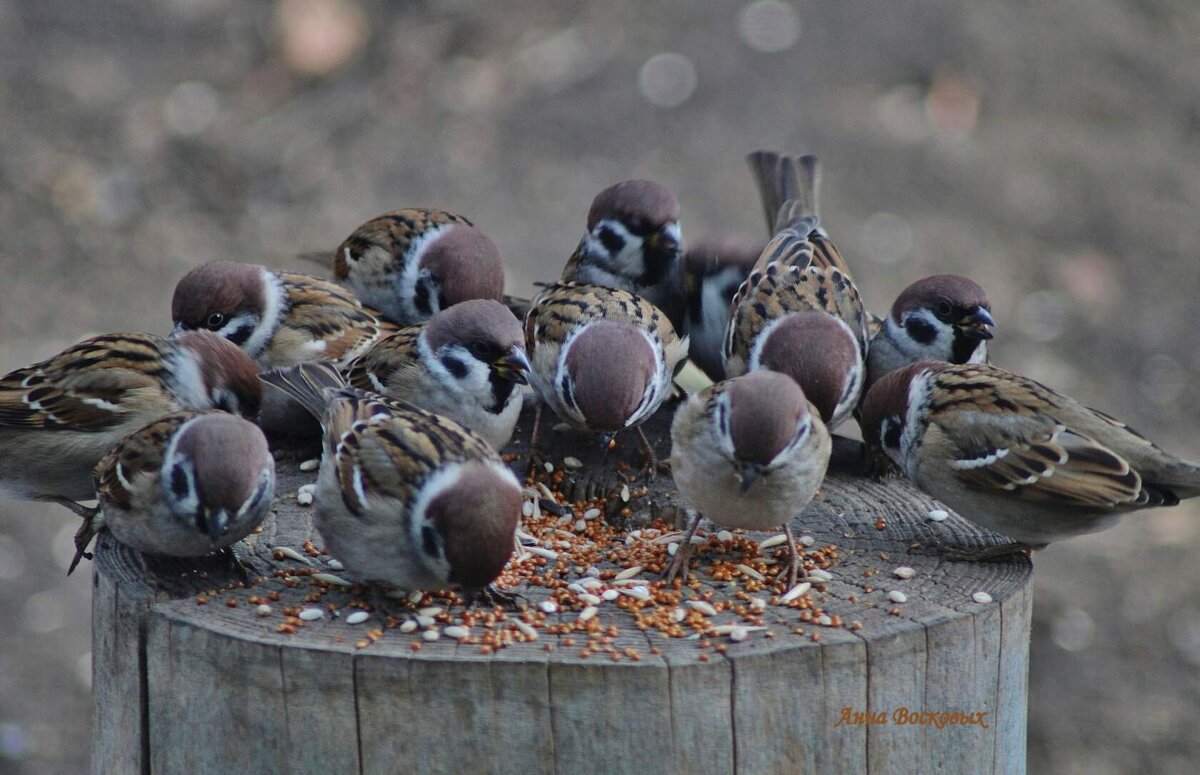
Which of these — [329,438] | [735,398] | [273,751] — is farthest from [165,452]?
[735,398]

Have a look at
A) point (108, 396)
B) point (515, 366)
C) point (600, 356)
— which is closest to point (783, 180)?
point (600, 356)

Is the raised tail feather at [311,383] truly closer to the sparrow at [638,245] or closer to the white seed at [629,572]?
the white seed at [629,572]

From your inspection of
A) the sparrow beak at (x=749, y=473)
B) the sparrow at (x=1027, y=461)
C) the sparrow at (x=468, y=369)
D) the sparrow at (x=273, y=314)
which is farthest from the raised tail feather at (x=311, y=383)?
the sparrow at (x=1027, y=461)

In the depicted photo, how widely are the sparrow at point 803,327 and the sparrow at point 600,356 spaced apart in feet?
0.91

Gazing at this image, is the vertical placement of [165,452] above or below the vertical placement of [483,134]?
below

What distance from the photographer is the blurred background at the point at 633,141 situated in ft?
24.5

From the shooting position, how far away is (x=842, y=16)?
903 centimetres

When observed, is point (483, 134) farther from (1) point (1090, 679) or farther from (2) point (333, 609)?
(2) point (333, 609)

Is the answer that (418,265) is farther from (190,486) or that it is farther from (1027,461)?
(1027,461)

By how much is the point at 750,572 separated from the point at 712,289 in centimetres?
174

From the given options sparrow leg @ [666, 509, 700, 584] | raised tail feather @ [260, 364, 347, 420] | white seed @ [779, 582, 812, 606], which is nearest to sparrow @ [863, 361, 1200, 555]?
white seed @ [779, 582, 812, 606]

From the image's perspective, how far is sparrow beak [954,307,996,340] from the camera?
4293 millimetres

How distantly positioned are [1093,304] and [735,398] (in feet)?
16.3

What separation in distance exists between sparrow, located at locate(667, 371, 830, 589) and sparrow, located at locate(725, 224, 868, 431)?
0.44 meters
